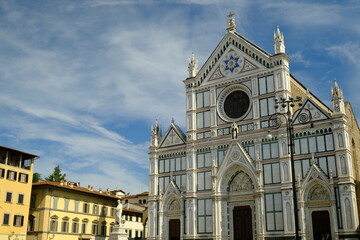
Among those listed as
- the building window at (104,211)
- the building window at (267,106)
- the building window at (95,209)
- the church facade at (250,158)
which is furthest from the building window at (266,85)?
the building window at (104,211)

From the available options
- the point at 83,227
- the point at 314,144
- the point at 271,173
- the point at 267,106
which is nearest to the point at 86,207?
the point at 83,227

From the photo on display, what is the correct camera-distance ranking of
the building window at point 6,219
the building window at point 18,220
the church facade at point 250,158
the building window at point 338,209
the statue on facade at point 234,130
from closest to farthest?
the building window at point 338,209 → the church facade at point 250,158 → the statue on facade at point 234,130 → the building window at point 6,219 → the building window at point 18,220

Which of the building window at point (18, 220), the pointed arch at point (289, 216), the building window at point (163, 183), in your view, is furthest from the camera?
the building window at point (163, 183)

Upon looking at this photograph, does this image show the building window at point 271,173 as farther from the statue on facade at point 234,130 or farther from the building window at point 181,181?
the building window at point 181,181

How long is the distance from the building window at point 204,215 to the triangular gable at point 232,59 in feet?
40.6

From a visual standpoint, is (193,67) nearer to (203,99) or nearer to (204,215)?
(203,99)

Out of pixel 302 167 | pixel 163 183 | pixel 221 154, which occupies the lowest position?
pixel 163 183

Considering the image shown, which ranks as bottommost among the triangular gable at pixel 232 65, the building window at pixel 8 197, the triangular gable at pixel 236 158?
the building window at pixel 8 197

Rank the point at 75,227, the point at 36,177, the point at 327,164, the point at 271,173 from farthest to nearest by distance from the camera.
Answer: the point at 36,177, the point at 75,227, the point at 271,173, the point at 327,164

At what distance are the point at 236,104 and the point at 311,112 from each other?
294 inches

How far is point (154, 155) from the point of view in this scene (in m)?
44.5

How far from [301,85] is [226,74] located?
774 centimetres

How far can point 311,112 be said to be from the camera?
3622 centimetres

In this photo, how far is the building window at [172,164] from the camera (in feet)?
139
